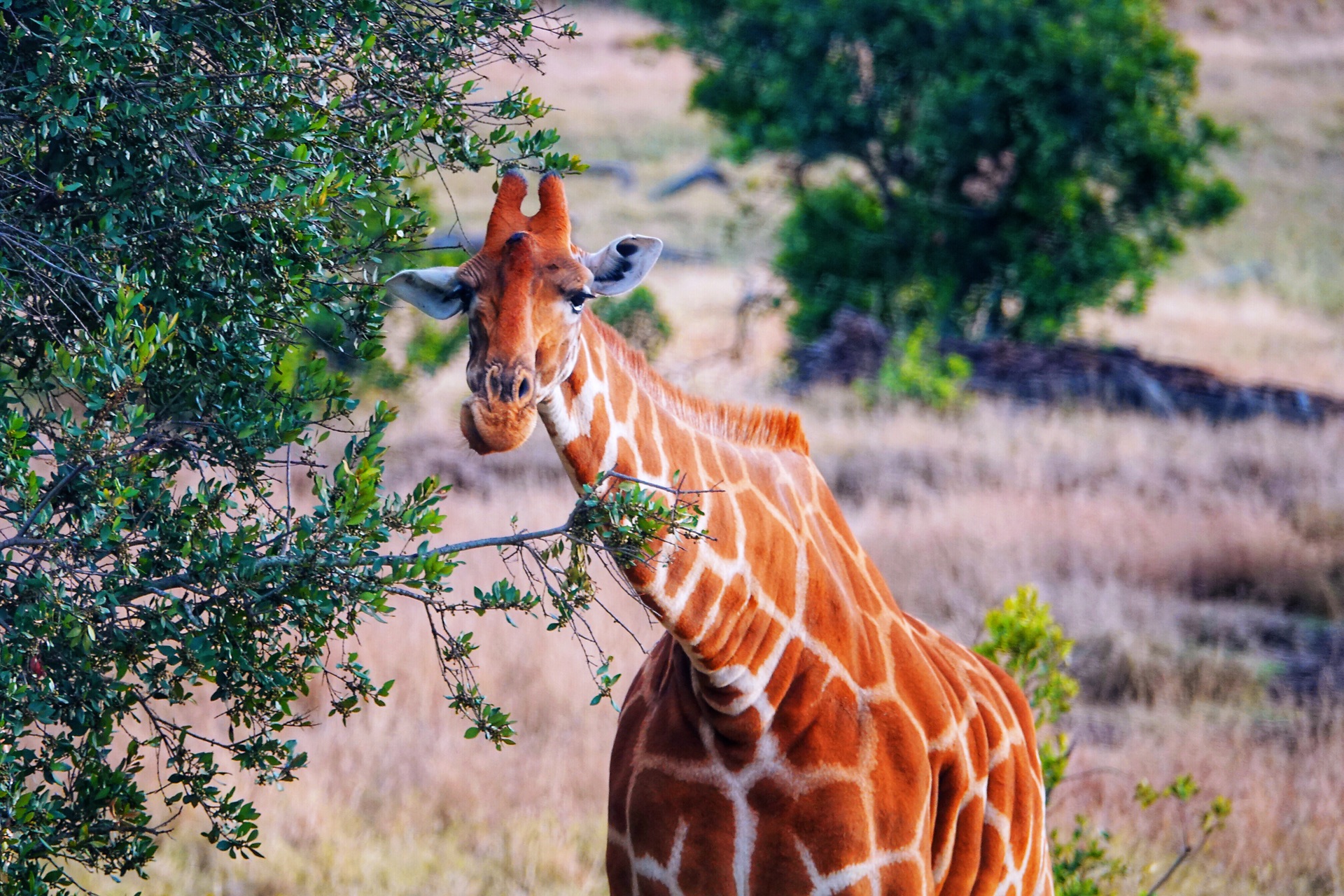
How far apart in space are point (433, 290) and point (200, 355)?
0.79 metres

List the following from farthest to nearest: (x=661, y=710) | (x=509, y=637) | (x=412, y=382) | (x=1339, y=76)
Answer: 1. (x=1339, y=76)
2. (x=412, y=382)
3. (x=509, y=637)
4. (x=661, y=710)

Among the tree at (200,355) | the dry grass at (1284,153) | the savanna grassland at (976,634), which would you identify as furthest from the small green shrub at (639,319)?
the dry grass at (1284,153)

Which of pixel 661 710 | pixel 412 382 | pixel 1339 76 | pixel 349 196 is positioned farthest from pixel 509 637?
pixel 1339 76

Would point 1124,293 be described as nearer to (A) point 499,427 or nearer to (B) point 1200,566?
(B) point 1200,566

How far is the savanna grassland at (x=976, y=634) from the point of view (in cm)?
570

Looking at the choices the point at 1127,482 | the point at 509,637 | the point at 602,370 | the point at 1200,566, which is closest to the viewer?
the point at 602,370

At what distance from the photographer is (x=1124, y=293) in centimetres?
2681

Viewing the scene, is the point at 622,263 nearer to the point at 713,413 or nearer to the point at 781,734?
the point at 713,413

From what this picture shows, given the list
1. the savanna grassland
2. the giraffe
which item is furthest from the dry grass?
the giraffe

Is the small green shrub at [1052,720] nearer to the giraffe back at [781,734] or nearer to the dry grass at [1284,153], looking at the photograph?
the giraffe back at [781,734]

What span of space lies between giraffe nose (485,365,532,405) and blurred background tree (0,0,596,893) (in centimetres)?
50

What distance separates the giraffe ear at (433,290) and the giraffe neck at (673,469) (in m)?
0.29

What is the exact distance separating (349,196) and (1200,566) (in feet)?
25.3

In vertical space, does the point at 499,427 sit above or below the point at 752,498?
above
